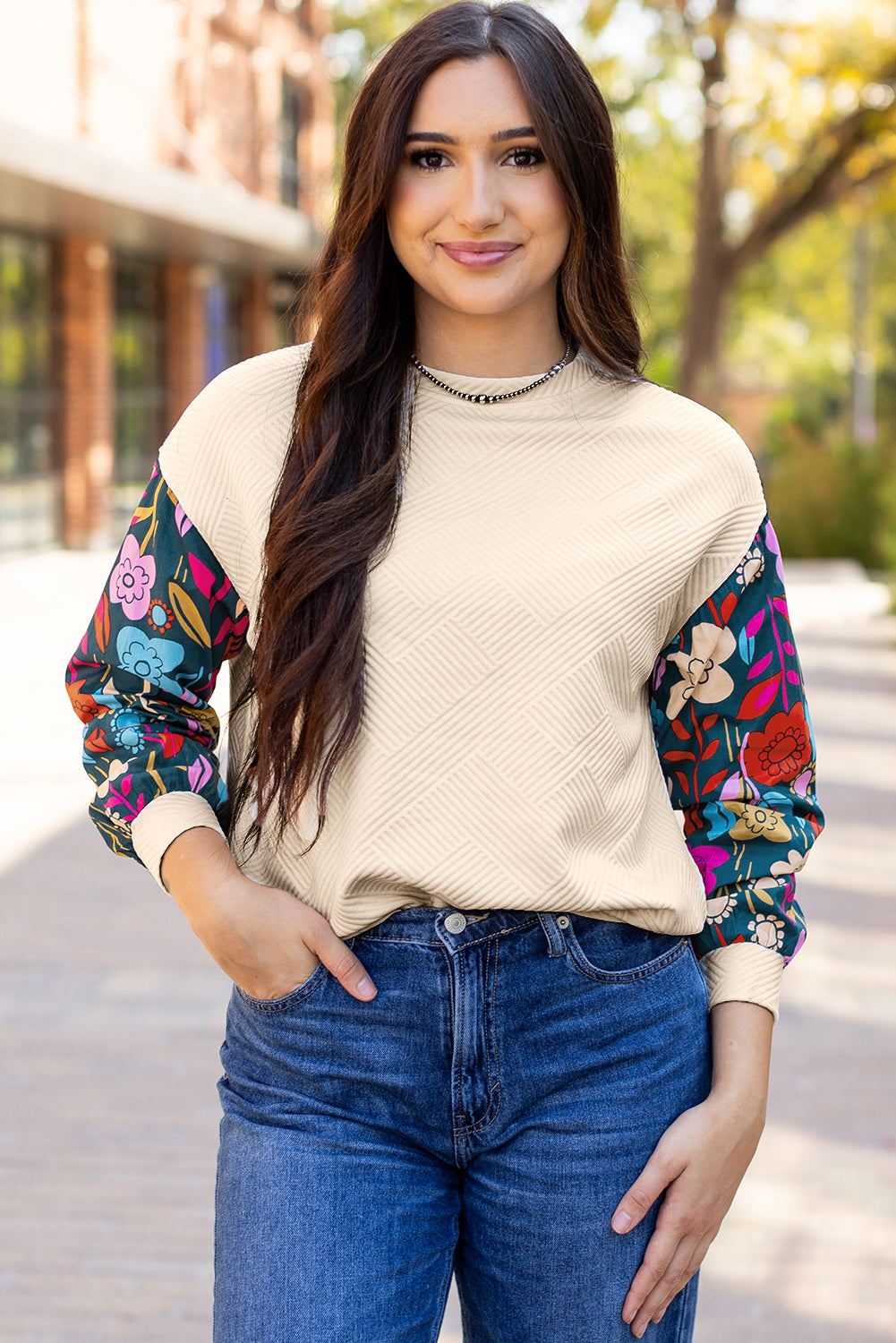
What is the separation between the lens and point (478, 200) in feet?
5.67

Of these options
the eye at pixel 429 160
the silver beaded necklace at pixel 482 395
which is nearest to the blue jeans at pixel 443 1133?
the silver beaded necklace at pixel 482 395

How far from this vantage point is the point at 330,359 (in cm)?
177

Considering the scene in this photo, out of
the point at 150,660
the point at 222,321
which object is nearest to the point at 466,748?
the point at 150,660

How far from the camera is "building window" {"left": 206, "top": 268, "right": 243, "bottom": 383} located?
67.5 ft

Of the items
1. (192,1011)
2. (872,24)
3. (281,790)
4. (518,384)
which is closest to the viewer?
(281,790)

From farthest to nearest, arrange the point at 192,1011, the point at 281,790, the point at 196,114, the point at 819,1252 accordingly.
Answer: the point at 196,114 → the point at 192,1011 → the point at 819,1252 → the point at 281,790

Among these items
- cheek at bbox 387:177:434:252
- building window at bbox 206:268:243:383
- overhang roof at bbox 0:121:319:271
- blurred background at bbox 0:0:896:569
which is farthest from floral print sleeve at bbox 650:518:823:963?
building window at bbox 206:268:243:383

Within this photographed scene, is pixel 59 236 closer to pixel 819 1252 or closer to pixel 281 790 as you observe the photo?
pixel 819 1252

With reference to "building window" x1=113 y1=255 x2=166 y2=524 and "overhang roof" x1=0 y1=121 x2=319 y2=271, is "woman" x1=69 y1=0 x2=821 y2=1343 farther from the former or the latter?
"building window" x1=113 y1=255 x2=166 y2=524

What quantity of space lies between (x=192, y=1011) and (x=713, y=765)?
338 cm

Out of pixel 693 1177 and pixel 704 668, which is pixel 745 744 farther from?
pixel 693 1177

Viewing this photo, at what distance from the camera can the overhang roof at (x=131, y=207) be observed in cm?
1240

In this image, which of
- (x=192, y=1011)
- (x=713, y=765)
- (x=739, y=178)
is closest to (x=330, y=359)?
(x=713, y=765)

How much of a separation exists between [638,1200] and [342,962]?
0.38m
